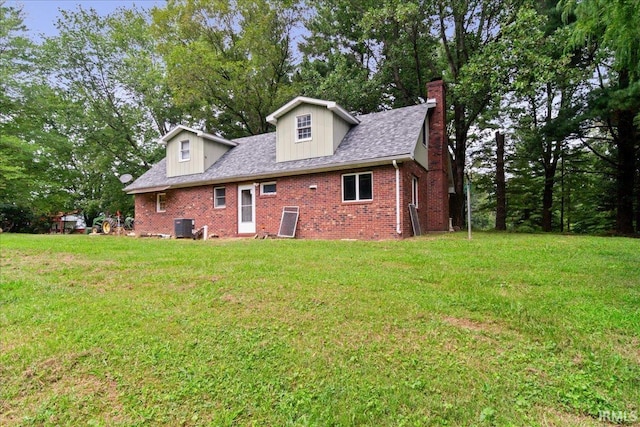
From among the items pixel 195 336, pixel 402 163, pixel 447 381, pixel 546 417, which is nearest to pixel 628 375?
pixel 546 417

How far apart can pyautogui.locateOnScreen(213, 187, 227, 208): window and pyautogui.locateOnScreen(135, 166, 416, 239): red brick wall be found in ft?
0.60

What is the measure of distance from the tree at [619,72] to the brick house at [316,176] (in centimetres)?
536

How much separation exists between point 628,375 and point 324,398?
7.52ft

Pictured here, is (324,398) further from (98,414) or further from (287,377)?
(98,414)

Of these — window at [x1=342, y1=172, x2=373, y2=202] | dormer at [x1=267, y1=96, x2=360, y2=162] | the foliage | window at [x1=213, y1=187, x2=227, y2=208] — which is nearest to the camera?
window at [x1=342, y1=172, x2=373, y2=202]

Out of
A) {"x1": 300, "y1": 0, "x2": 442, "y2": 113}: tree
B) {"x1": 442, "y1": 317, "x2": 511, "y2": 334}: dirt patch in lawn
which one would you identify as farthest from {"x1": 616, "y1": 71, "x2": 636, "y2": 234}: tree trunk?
{"x1": 442, "y1": 317, "x2": 511, "y2": 334}: dirt patch in lawn

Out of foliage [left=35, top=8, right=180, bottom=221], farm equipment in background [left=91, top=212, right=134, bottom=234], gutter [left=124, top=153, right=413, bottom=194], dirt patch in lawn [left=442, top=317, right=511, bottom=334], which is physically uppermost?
foliage [left=35, top=8, right=180, bottom=221]

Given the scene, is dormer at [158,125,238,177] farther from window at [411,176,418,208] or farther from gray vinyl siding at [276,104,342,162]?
window at [411,176,418,208]

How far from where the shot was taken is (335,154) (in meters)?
11.5

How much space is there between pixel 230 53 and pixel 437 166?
596 inches

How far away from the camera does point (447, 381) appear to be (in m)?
2.50

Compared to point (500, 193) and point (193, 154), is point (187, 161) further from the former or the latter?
point (500, 193)

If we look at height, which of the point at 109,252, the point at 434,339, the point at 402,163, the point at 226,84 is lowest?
the point at 434,339

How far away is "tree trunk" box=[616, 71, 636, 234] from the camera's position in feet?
47.8
